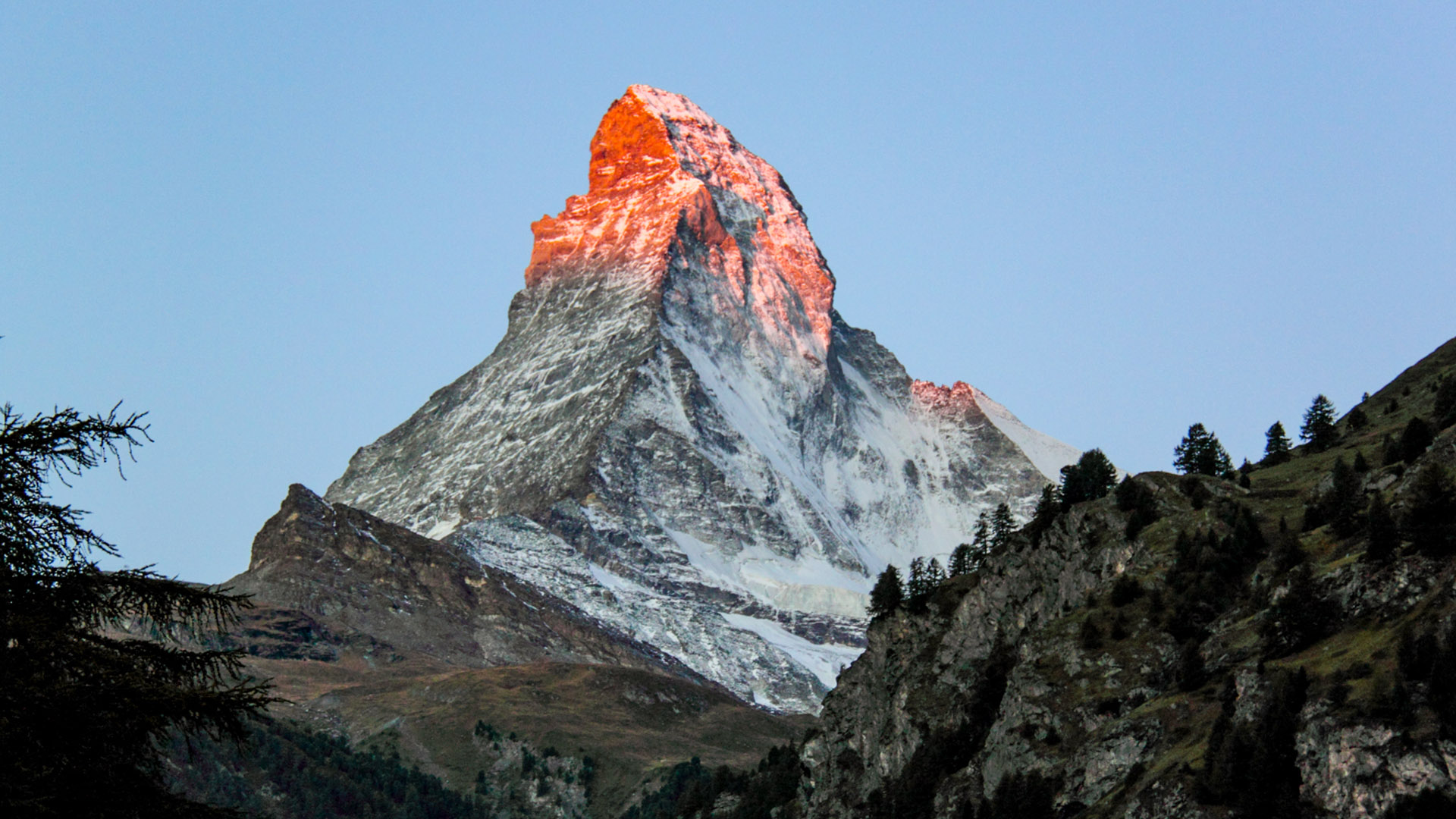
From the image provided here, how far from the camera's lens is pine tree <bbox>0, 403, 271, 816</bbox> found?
16.3 meters

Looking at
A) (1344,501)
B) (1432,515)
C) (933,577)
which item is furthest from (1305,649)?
(933,577)

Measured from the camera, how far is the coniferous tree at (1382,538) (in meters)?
81.2

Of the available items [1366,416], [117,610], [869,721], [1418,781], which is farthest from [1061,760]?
[117,610]

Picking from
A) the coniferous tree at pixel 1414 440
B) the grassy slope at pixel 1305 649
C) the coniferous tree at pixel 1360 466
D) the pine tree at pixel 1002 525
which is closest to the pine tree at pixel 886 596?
the pine tree at pixel 1002 525

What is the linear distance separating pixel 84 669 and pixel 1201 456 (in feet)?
523

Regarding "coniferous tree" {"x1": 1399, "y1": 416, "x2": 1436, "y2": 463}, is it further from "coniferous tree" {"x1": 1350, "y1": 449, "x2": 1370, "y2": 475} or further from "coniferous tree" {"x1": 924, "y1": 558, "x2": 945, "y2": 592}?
"coniferous tree" {"x1": 924, "y1": 558, "x2": 945, "y2": 592}

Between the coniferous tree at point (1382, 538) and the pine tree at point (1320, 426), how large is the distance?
6575 cm

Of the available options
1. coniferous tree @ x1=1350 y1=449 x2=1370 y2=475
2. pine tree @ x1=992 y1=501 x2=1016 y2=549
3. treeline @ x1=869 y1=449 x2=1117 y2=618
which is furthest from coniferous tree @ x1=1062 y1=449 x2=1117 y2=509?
coniferous tree @ x1=1350 y1=449 x2=1370 y2=475

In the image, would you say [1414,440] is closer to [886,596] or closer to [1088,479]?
[1088,479]

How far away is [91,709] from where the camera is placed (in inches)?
659

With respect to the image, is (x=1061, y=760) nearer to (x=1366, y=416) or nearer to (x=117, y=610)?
(x=1366, y=416)

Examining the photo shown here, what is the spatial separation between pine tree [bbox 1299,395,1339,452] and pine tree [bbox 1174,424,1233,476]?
9620mm

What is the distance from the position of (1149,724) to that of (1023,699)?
62.4 ft

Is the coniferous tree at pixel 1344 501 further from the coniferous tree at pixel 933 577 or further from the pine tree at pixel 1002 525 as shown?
the pine tree at pixel 1002 525
